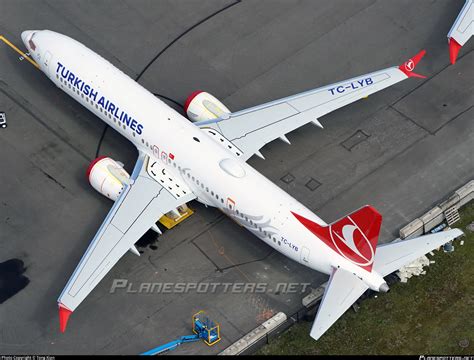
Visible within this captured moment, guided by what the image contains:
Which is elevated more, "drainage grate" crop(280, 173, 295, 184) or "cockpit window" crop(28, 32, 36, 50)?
"cockpit window" crop(28, 32, 36, 50)

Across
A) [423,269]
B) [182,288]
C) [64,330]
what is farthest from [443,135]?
[64,330]

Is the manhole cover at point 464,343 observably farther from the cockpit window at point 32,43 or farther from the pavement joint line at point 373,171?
the cockpit window at point 32,43

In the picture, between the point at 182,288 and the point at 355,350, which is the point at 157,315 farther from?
the point at 355,350

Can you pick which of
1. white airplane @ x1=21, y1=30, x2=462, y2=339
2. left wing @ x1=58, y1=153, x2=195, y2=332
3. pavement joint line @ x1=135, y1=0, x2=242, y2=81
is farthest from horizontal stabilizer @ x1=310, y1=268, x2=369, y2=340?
pavement joint line @ x1=135, y1=0, x2=242, y2=81

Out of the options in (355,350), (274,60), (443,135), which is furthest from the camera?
(274,60)

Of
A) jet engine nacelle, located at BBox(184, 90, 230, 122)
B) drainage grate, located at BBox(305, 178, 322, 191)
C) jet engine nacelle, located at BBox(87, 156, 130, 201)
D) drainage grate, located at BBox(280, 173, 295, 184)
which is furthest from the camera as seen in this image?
jet engine nacelle, located at BBox(184, 90, 230, 122)

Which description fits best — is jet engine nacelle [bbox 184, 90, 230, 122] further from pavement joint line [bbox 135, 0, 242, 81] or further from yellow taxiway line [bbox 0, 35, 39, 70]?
yellow taxiway line [bbox 0, 35, 39, 70]

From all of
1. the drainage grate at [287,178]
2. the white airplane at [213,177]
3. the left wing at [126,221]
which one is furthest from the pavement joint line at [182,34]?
the drainage grate at [287,178]
